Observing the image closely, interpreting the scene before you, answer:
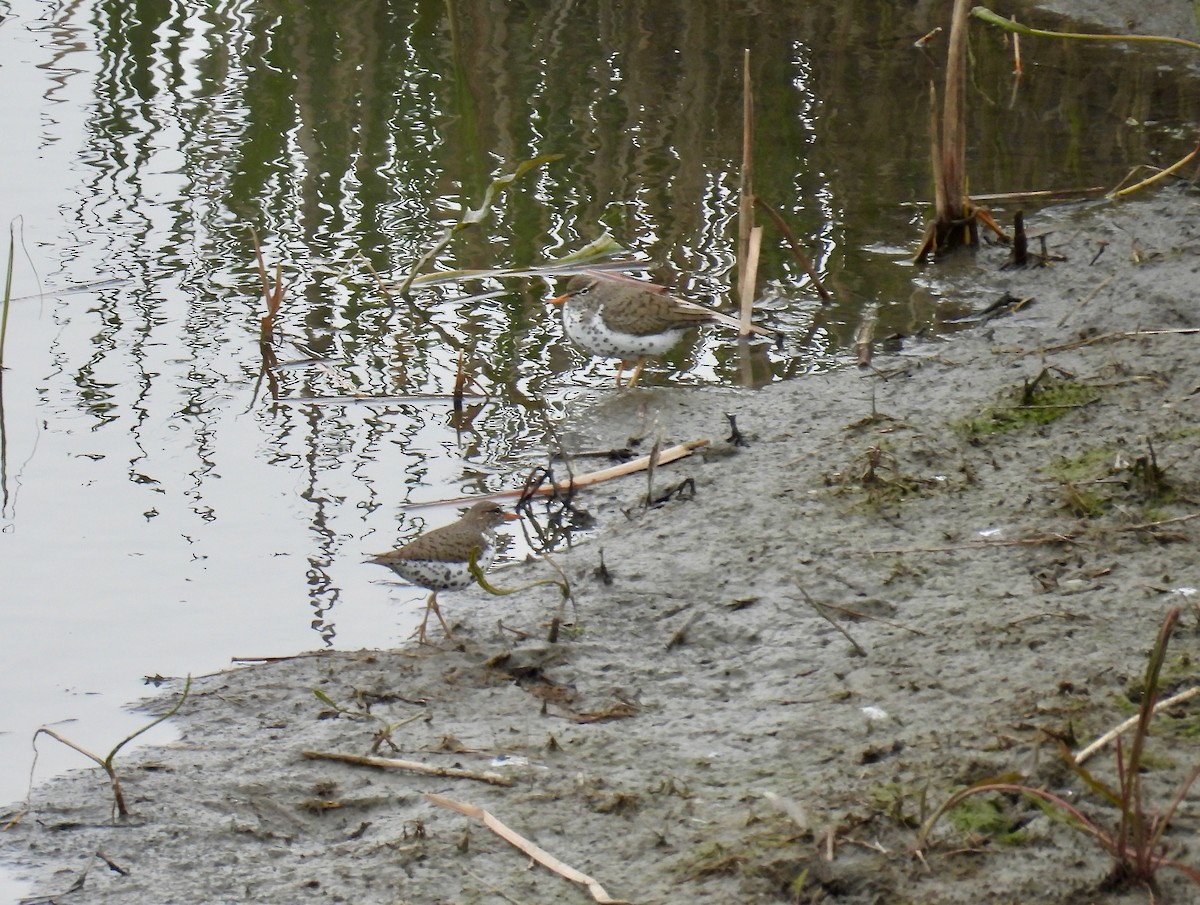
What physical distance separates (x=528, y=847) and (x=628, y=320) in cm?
417

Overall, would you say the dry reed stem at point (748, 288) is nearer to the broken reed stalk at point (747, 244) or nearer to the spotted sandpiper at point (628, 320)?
the broken reed stalk at point (747, 244)

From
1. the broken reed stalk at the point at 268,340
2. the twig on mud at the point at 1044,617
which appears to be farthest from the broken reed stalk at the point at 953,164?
the twig on mud at the point at 1044,617

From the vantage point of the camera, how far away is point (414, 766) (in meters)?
4.04

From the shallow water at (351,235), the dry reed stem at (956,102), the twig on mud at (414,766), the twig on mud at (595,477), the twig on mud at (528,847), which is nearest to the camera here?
the twig on mud at (528,847)

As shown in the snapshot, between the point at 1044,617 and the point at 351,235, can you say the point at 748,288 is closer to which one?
the point at 351,235

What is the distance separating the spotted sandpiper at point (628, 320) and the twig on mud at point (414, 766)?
11.9 ft

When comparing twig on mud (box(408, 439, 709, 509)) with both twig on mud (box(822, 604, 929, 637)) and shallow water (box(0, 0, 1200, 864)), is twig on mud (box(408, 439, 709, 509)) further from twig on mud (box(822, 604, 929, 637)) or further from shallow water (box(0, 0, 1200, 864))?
twig on mud (box(822, 604, 929, 637))

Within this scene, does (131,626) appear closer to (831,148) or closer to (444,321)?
(444,321)

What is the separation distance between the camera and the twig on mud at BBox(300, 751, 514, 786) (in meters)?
3.94

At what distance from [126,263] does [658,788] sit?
6181 mm

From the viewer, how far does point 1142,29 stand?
12.0 meters

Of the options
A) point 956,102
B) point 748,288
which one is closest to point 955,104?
point 956,102

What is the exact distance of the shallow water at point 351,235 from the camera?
18.8 ft

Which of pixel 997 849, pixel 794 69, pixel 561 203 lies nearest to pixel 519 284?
pixel 561 203
